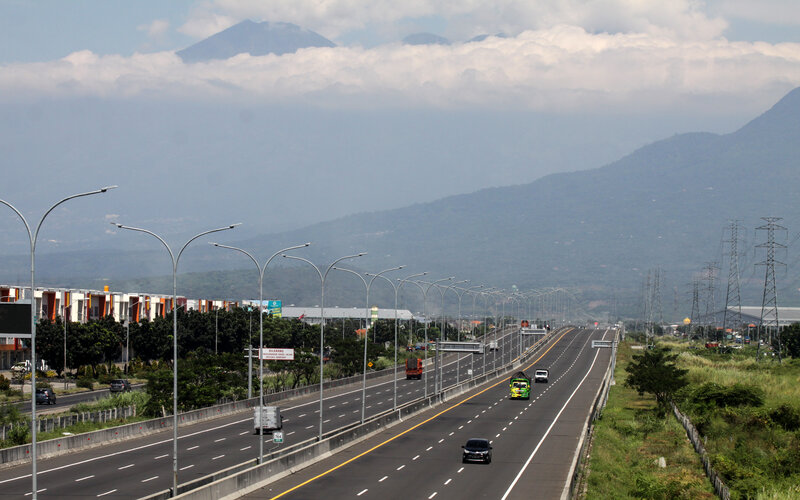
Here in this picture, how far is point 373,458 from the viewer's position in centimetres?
5997

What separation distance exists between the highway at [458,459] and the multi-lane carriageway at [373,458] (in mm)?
59

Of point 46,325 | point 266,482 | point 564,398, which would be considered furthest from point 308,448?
point 46,325

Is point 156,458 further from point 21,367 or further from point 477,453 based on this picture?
point 21,367

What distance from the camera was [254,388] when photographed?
10256cm

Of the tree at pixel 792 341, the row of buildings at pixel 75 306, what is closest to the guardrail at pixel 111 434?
the row of buildings at pixel 75 306

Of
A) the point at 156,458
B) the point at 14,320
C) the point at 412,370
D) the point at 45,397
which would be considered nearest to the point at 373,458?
the point at 156,458

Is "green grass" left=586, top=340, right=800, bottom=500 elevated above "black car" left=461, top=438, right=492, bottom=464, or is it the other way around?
"black car" left=461, top=438, right=492, bottom=464

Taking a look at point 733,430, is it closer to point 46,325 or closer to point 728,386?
point 728,386

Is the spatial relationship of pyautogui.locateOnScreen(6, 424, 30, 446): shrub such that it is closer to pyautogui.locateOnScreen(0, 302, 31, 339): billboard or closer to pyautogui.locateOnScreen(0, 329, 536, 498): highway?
pyautogui.locateOnScreen(0, 329, 536, 498): highway

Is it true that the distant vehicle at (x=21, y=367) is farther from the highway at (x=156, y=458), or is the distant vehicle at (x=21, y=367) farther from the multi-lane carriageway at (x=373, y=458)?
the highway at (x=156, y=458)

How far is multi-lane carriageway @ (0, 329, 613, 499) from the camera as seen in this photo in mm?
48000

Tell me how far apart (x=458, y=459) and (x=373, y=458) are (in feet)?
15.6

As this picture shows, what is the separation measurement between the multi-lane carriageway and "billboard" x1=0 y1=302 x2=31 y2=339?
10195 mm

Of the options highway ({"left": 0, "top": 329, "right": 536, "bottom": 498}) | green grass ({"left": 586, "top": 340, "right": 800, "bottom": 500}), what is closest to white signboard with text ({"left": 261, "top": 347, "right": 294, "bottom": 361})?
highway ({"left": 0, "top": 329, "right": 536, "bottom": 498})
